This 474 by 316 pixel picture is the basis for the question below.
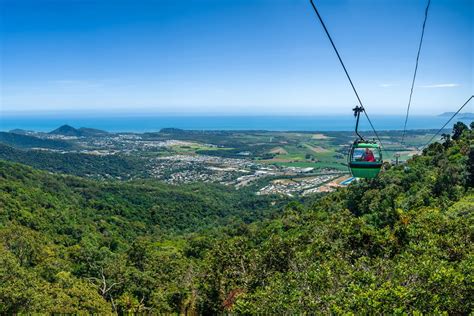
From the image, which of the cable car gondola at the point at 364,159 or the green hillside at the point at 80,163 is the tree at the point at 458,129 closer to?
the cable car gondola at the point at 364,159

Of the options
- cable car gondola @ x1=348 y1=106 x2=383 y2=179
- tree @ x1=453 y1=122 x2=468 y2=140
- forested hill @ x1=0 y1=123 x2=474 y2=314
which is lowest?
forested hill @ x1=0 y1=123 x2=474 y2=314

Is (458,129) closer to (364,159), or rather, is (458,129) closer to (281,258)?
(281,258)

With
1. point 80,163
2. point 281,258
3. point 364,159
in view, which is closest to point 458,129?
point 281,258

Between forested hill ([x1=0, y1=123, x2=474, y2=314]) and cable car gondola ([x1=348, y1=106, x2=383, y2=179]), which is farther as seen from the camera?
cable car gondola ([x1=348, y1=106, x2=383, y2=179])

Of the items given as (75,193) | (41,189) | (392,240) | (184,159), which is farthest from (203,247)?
(184,159)

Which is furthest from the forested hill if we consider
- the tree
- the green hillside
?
the green hillside

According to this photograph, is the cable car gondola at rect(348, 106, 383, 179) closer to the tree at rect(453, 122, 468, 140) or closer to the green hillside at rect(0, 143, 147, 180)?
the tree at rect(453, 122, 468, 140)

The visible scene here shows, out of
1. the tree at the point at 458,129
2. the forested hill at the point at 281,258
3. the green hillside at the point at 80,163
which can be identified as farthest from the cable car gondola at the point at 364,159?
the green hillside at the point at 80,163

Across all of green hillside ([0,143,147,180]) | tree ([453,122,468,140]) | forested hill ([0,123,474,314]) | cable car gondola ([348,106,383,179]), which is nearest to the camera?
forested hill ([0,123,474,314])
